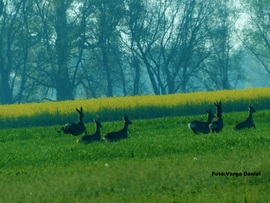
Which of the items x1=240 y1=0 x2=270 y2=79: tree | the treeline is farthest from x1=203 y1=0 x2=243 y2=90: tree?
x1=240 y1=0 x2=270 y2=79: tree

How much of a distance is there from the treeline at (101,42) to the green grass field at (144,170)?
5276cm

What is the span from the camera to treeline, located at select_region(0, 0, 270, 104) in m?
78.4

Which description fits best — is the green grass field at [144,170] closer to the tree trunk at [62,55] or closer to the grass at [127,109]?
the grass at [127,109]

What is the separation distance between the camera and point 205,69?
281ft

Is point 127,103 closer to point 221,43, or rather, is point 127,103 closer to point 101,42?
point 101,42

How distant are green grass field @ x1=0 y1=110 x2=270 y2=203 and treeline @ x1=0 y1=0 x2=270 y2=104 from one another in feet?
173

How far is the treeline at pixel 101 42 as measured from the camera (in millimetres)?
78438

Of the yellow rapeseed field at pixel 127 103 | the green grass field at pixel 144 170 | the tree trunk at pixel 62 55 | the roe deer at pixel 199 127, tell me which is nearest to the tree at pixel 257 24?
the tree trunk at pixel 62 55

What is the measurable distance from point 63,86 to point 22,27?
24.8 ft

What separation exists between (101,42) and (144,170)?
204 ft

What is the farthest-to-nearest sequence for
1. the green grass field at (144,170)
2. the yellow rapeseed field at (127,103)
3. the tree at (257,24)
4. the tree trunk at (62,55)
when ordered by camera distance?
the tree at (257,24) → the tree trunk at (62,55) → the yellow rapeseed field at (127,103) → the green grass field at (144,170)

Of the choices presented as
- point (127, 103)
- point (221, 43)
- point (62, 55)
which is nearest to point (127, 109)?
point (127, 103)

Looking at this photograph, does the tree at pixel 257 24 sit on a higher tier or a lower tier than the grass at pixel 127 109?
higher

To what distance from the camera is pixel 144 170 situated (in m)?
17.0
